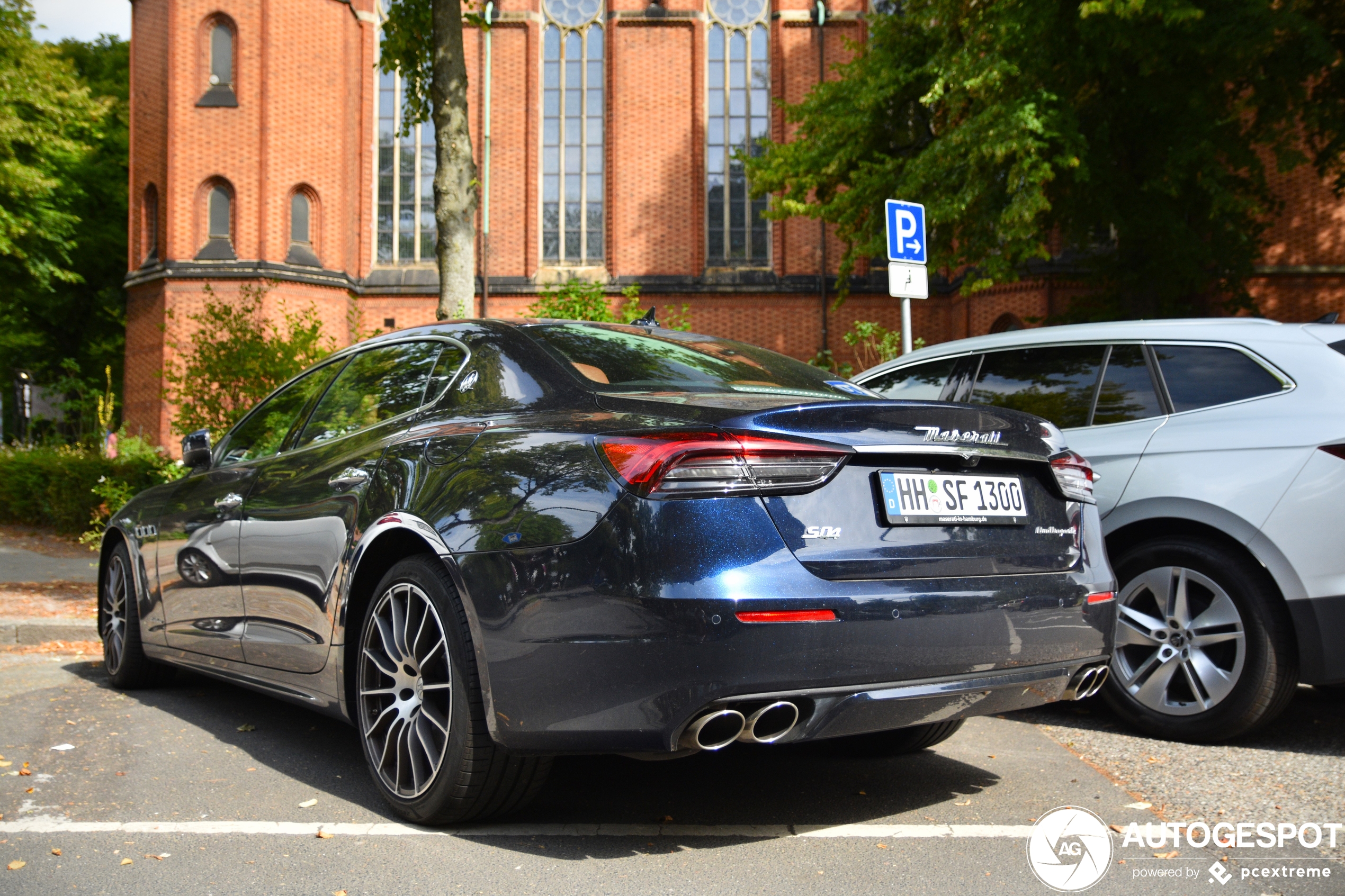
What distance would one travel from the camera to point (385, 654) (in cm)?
357

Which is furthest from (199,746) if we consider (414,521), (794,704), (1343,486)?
(1343,486)

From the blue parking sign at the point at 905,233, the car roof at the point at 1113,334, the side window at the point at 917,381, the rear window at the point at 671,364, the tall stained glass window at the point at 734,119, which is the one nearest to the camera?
the rear window at the point at 671,364

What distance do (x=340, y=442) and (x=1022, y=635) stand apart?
96.9 inches

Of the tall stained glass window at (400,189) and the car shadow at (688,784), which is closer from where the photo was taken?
Result: the car shadow at (688,784)

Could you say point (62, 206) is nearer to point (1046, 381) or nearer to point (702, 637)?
point (1046, 381)

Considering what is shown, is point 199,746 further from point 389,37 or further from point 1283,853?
point 389,37

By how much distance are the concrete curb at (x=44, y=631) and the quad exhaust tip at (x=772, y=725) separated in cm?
592

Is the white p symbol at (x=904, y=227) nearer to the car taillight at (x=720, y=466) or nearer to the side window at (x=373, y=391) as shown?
the side window at (x=373, y=391)

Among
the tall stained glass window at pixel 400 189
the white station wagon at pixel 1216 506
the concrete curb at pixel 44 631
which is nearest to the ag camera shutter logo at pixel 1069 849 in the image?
the white station wagon at pixel 1216 506

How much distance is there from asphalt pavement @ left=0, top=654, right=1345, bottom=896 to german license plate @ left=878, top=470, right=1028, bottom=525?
935mm

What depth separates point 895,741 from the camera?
4.25m

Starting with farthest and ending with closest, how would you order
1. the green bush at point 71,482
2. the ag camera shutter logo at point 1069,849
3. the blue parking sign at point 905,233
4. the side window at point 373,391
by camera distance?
the green bush at point 71,482
the blue parking sign at point 905,233
the side window at point 373,391
the ag camera shutter logo at point 1069,849

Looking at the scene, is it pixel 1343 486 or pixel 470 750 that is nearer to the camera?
pixel 470 750

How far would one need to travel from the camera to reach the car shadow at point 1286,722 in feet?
15.0
